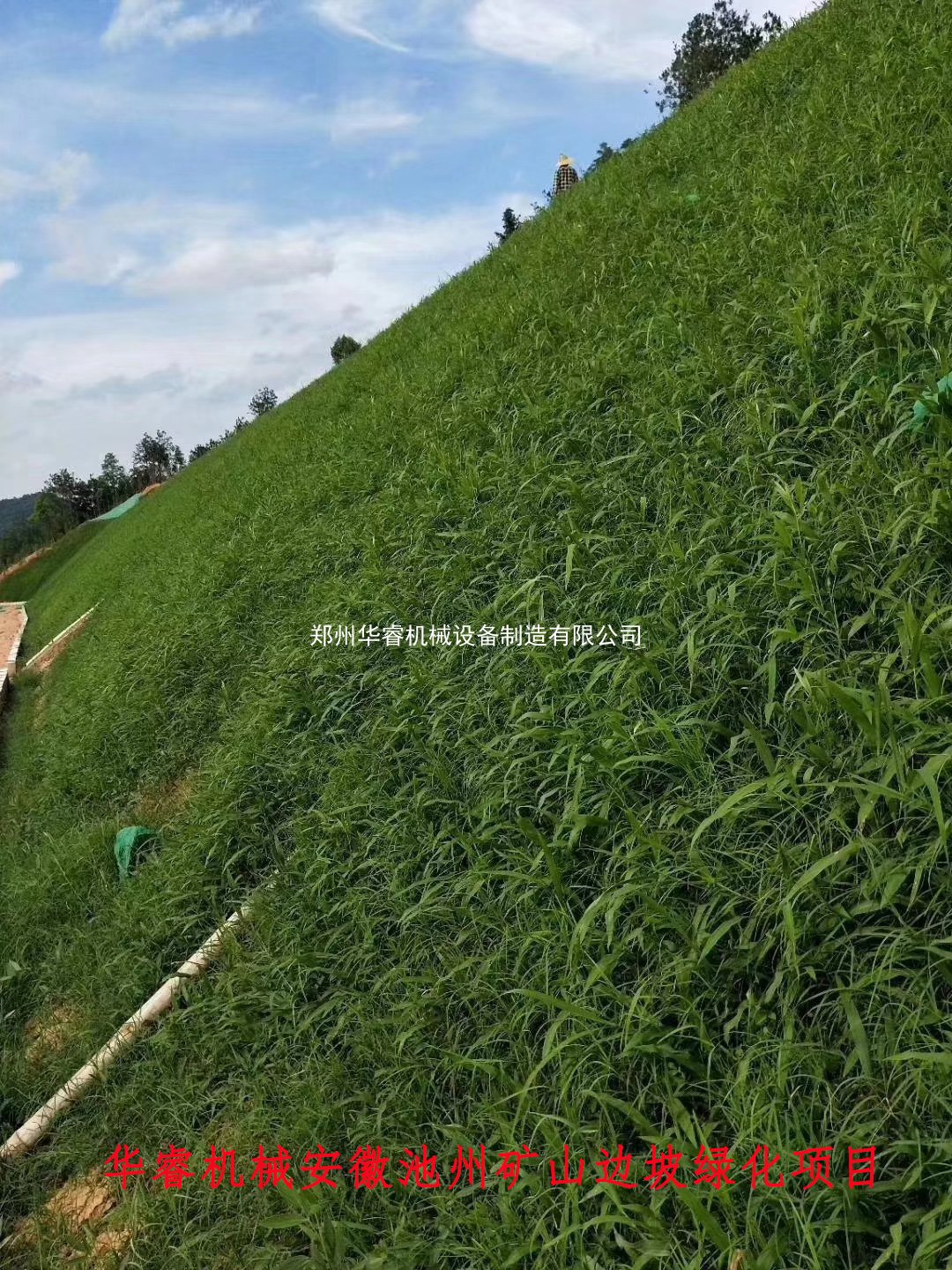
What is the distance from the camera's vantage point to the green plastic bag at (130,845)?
3848 millimetres

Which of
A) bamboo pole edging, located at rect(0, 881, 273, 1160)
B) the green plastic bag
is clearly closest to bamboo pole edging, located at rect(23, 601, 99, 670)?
the green plastic bag

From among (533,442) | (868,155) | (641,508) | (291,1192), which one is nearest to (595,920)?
(291,1192)

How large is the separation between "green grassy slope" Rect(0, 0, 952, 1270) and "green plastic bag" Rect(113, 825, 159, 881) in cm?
13

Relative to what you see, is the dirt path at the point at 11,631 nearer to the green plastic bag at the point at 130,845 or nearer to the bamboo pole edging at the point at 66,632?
the bamboo pole edging at the point at 66,632

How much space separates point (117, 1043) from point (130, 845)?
3.85ft

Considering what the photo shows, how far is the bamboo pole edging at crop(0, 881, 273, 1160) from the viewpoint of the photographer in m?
2.73

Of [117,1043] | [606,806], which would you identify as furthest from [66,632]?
[606,806]

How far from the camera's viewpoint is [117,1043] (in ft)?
9.37

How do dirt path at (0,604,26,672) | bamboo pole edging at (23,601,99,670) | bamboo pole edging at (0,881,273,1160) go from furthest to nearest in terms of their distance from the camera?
dirt path at (0,604,26,672) → bamboo pole edging at (23,601,99,670) → bamboo pole edging at (0,881,273,1160)

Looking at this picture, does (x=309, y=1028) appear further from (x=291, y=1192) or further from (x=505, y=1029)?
→ (x=505, y=1029)

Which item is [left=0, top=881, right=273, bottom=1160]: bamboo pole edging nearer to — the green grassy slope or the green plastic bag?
the green grassy slope

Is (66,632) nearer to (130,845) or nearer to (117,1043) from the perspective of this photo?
(130,845)

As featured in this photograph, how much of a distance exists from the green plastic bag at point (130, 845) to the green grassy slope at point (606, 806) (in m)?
0.13

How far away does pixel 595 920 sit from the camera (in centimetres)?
208
